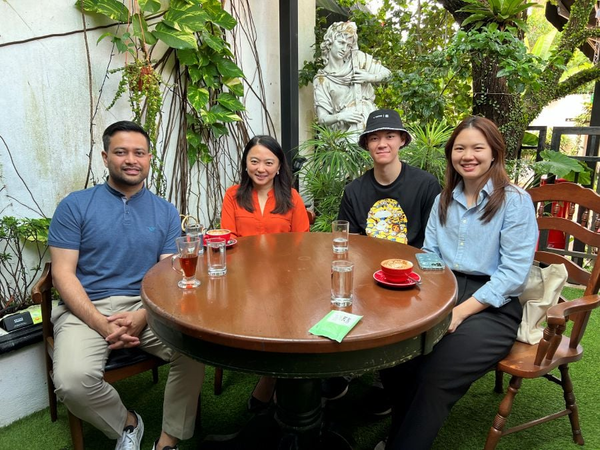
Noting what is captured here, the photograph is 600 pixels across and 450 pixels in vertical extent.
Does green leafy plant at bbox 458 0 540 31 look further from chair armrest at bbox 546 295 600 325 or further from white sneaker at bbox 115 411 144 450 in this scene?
white sneaker at bbox 115 411 144 450

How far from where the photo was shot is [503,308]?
1575 millimetres

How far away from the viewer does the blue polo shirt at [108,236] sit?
1.73m

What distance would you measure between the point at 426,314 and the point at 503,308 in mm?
660

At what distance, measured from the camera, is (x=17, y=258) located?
7.10 ft

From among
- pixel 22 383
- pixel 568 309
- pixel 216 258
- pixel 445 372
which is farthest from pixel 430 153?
pixel 22 383

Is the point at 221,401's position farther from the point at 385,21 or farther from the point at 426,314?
the point at 385,21

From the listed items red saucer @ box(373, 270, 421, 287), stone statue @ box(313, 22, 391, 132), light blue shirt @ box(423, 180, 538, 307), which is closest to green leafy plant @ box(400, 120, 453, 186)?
stone statue @ box(313, 22, 391, 132)

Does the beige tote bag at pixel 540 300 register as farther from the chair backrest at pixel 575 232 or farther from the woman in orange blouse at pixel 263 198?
the woman in orange blouse at pixel 263 198

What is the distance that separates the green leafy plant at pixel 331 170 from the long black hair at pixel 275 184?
2.44 ft

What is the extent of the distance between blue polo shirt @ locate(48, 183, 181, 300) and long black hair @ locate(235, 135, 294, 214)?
48 centimetres

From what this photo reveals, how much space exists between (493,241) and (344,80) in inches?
88.4

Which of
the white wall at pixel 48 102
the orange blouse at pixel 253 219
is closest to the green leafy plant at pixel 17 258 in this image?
the white wall at pixel 48 102

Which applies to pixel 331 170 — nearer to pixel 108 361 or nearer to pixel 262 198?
pixel 262 198

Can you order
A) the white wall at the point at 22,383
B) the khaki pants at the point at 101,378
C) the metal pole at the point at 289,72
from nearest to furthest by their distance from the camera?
the khaki pants at the point at 101,378 → the white wall at the point at 22,383 → the metal pole at the point at 289,72
